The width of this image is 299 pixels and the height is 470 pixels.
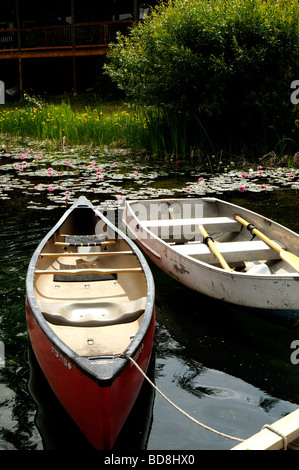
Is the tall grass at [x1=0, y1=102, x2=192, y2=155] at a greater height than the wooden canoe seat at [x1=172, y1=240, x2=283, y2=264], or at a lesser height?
greater

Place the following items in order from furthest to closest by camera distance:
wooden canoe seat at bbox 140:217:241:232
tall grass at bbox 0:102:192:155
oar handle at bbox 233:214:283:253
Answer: tall grass at bbox 0:102:192:155
wooden canoe seat at bbox 140:217:241:232
oar handle at bbox 233:214:283:253

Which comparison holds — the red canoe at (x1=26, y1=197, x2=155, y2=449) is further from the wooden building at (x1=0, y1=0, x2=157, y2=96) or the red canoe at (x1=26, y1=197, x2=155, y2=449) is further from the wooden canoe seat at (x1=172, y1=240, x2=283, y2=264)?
the wooden building at (x1=0, y1=0, x2=157, y2=96)

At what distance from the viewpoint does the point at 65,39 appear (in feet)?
67.5

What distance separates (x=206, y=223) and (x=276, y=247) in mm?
1108

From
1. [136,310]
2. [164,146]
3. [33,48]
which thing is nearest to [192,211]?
[136,310]

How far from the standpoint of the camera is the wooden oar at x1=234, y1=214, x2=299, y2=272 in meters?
4.37

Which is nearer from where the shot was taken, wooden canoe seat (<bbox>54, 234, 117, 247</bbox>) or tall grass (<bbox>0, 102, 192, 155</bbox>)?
wooden canoe seat (<bbox>54, 234, 117, 247</bbox>)

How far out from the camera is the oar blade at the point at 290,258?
4.33 meters

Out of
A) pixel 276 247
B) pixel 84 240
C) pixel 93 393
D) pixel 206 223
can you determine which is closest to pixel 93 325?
pixel 93 393

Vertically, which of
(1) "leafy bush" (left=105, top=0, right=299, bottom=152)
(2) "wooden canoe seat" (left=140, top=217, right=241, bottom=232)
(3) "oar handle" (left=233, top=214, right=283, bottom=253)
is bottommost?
(2) "wooden canoe seat" (left=140, top=217, right=241, bottom=232)

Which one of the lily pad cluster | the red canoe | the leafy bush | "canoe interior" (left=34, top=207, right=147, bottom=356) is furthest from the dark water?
the leafy bush

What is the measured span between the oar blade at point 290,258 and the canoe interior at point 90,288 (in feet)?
4.08

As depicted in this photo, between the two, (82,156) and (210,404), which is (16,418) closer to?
(210,404)

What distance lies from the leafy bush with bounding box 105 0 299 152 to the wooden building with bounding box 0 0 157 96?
892 cm
